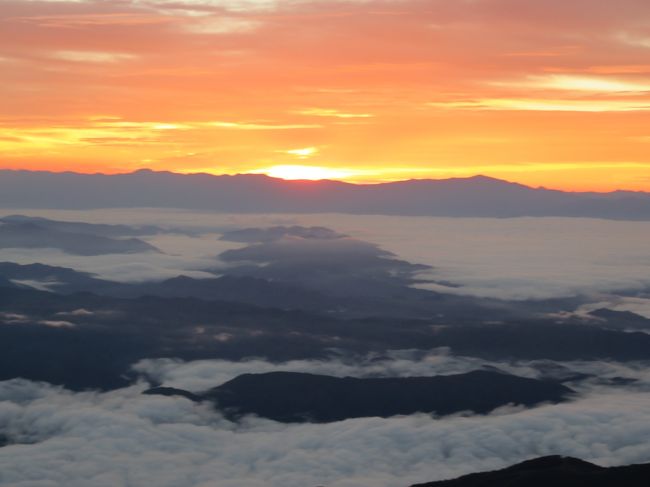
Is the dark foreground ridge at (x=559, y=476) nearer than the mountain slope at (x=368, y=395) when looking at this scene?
Yes

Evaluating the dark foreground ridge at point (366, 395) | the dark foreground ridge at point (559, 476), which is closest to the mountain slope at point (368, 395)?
the dark foreground ridge at point (366, 395)

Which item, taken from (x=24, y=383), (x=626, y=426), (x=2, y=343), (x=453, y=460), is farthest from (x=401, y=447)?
(x=2, y=343)

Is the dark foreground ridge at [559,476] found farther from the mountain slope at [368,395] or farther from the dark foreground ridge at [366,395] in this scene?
the mountain slope at [368,395]

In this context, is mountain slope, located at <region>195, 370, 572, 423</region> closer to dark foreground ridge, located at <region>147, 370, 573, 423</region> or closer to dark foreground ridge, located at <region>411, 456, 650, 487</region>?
dark foreground ridge, located at <region>147, 370, 573, 423</region>

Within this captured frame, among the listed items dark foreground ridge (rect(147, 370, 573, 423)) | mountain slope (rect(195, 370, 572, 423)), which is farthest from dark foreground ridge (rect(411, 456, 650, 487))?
mountain slope (rect(195, 370, 572, 423))

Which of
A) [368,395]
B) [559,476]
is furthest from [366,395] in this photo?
[559,476]

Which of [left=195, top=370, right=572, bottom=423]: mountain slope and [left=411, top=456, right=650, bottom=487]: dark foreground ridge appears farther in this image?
[left=195, top=370, right=572, bottom=423]: mountain slope
